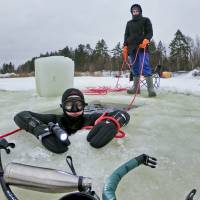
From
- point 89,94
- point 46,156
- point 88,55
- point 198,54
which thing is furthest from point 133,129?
point 88,55

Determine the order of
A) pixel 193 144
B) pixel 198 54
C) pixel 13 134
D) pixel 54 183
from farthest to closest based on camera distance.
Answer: pixel 198 54
pixel 13 134
pixel 193 144
pixel 54 183

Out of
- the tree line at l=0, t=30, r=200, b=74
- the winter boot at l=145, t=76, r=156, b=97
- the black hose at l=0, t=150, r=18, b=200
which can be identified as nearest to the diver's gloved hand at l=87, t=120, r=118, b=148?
the black hose at l=0, t=150, r=18, b=200

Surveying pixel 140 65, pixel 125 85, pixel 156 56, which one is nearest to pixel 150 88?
pixel 140 65

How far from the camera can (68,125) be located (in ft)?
10.4

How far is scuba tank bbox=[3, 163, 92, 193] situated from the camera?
151 centimetres

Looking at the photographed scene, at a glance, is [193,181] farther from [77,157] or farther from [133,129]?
[133,129]

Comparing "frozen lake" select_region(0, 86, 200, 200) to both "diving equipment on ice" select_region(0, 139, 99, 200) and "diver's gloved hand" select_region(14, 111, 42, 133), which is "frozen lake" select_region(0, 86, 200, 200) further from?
"diving equipment on ice" select_region(0, 139, 99, 200)

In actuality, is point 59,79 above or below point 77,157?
above

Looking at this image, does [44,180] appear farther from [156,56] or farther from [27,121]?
[156,56]

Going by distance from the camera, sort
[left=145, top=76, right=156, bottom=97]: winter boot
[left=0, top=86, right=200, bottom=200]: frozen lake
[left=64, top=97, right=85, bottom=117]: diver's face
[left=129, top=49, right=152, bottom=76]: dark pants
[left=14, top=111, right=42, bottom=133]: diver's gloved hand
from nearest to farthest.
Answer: [left=0, top=86, right=200, bottom=200]: frozen lake
[left=14, top=111, right=42, bottom=133]: diver's gloved hand
[left=64, top=97, right=85, bottom=117]: diver's face
[left=145, top=76, right=156, bottom=97]: winter boot
[left=129, top=49, right=152, bottom=76]: dark pants

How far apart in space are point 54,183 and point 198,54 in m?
48.6

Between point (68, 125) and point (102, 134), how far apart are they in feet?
2.00

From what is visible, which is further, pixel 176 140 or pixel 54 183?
pixel 176 140

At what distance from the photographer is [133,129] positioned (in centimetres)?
324
